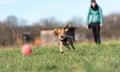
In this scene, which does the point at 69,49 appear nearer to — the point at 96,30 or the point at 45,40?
the point at 96,30

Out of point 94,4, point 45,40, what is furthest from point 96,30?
point 45,40

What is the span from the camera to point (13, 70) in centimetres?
891

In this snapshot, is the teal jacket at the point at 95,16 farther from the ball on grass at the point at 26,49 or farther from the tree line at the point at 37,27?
the tree line at the point at 37,27

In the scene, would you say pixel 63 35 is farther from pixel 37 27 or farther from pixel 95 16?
pixel 37 27

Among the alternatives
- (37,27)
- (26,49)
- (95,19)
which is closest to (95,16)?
(95,19)

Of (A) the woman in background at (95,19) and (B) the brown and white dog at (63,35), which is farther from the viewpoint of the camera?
(A) the woman in background at (95,19)

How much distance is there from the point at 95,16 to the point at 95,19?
161 millimetres

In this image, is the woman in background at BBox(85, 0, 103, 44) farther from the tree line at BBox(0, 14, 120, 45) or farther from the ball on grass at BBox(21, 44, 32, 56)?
the tree line at BBox(0, 14, 120, 45)

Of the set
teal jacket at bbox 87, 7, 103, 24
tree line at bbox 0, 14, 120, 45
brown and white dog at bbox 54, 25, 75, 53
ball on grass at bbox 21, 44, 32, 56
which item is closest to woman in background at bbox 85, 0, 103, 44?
teal jacket at bbox 87, 7, 103, 24

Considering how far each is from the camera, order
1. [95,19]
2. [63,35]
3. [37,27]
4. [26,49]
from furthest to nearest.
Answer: [37,27] → [95,19] → [63,35] → [26,49]

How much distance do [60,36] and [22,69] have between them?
16.6 feet

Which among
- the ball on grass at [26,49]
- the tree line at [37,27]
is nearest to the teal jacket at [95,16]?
the ball on grass at [26,49]

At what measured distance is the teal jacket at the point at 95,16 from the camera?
17.5 meters

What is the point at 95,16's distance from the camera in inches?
696
